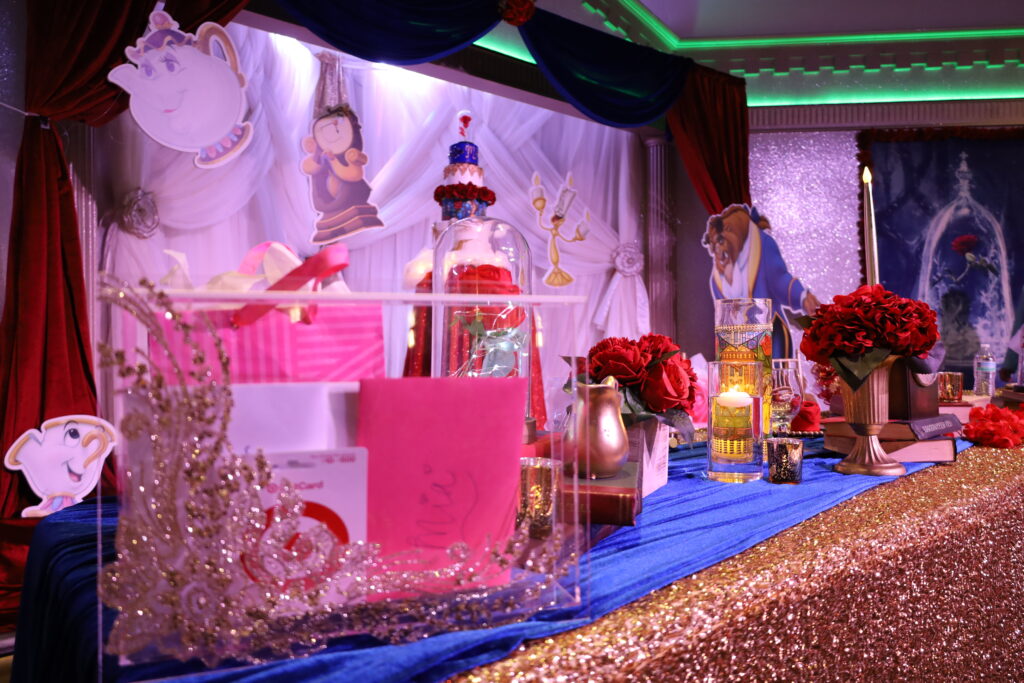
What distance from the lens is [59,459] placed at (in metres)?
2.25

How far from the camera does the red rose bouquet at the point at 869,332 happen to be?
3.14ft

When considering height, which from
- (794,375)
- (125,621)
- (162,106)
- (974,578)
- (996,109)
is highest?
(996,109)

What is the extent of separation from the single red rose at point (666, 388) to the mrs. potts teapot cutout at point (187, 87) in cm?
239

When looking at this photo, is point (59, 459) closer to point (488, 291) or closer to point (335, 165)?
point (335, 165)

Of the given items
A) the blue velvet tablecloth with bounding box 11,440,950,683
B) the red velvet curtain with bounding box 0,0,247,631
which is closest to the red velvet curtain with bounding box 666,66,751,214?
the red velvet curtain with bounding box 0,0,247,631

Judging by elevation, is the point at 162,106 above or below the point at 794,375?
above

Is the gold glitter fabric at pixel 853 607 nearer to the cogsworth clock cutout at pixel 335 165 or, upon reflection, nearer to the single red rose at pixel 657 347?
the single red rose at pixel 657 347

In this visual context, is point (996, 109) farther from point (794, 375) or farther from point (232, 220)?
point (232, 220)

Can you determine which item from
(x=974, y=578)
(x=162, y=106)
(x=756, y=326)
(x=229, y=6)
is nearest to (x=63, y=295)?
(x=162, y=106)

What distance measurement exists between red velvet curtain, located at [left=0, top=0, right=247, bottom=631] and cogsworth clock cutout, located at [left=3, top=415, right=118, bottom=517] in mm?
38

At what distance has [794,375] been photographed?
1.50 m

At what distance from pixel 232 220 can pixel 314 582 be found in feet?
9.63

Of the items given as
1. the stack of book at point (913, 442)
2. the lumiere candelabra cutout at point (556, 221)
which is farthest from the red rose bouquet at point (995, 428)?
the lumiere candelabra cutout at point (556, 221)

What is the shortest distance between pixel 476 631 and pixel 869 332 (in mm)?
793
